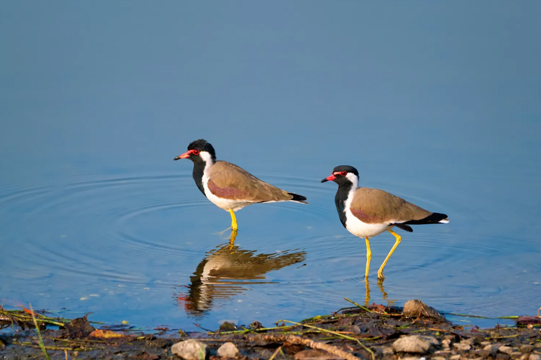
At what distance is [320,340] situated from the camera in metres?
6.00

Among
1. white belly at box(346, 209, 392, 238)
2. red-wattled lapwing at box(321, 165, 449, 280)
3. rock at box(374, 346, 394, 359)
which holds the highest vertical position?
red-wattled lapwing at box(321, 165, 449, 280)

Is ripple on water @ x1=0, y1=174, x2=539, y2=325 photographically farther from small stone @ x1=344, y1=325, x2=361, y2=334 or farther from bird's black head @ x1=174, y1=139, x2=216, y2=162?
small stone @ x1=344, y1=325, x2=361, y2=334

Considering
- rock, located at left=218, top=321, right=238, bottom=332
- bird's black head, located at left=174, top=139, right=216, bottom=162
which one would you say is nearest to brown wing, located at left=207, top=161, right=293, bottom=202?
bird's black head, located at left=174, top=139, right=216, bottom=162

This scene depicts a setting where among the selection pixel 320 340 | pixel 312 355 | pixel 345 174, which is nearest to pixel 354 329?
pixel 320 340

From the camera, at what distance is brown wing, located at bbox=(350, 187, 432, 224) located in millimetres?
8422

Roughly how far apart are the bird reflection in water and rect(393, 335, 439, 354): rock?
2.32 metres

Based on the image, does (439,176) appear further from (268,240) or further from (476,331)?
(476,331)

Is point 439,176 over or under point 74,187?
over

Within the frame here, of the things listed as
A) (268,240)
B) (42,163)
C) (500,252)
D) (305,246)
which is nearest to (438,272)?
(500,252)

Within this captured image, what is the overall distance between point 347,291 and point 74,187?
513 cm

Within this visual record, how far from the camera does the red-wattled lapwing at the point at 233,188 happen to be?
413 inches

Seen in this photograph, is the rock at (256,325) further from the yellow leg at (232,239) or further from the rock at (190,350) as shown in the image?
the yellow leg at (232,239)

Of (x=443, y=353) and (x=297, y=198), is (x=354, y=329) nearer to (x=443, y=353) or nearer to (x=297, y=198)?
(x=443, y=353)

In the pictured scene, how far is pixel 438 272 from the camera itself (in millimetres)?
8547
